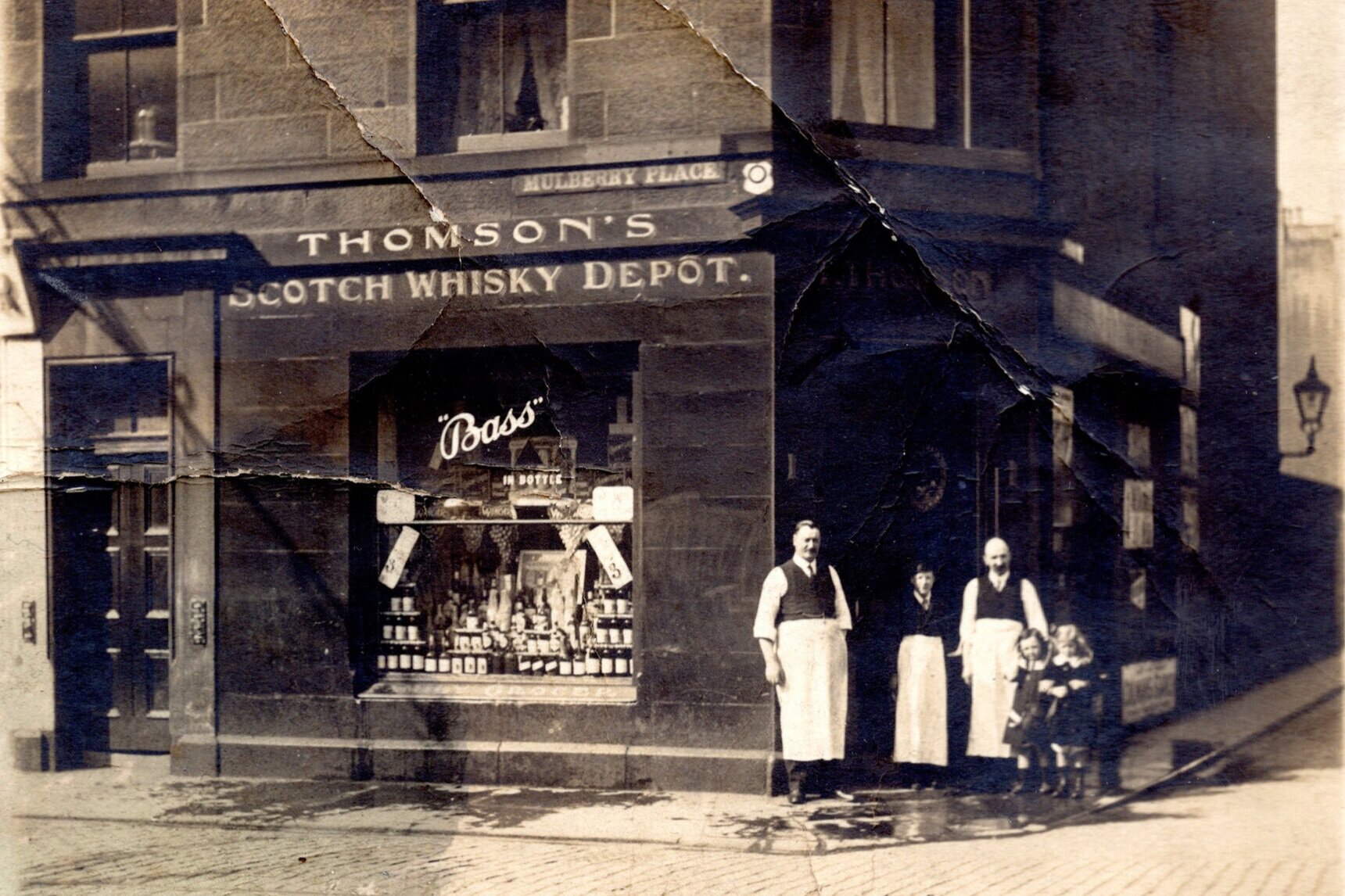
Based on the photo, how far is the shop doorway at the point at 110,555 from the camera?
21.8ft

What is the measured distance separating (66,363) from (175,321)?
2.18 ft

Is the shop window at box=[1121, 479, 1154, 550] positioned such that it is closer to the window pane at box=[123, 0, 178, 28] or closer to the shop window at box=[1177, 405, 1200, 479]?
the shop window at box=[1177, 405, 1200, 479]

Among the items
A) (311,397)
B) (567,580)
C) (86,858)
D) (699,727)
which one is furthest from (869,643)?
(86,858)

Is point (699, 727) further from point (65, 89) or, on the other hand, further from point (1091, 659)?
point (65, 89)

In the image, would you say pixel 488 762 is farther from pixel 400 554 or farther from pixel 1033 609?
pixel 1033 609

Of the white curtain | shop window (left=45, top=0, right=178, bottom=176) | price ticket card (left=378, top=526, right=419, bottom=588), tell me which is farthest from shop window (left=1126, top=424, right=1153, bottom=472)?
shop window (left=45, top=0, right=178, bottom=176)

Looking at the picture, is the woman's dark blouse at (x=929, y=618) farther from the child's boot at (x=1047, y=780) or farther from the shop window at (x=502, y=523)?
the shop window at (x=502, y=523)

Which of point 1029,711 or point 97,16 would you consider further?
point 97,16

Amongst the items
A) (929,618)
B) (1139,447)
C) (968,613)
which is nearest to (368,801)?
(929,618)

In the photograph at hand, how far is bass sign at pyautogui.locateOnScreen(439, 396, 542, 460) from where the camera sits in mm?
6398

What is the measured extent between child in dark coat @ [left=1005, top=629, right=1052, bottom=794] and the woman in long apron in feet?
1.12

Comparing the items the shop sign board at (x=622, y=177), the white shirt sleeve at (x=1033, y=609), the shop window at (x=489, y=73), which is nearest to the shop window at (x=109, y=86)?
the shop window at (x=489, y=73)

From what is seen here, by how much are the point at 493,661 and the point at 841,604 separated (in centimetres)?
194

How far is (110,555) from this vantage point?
22.4ft
